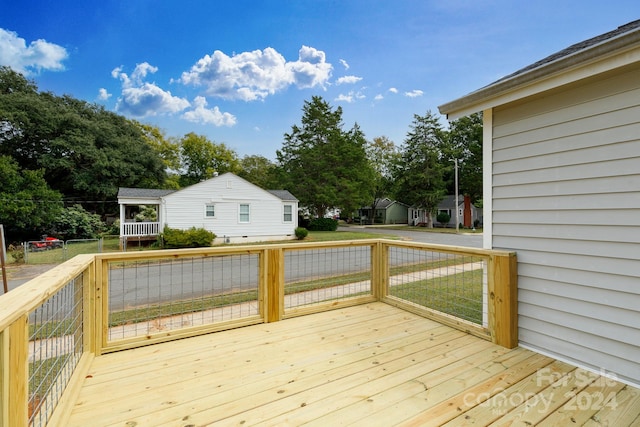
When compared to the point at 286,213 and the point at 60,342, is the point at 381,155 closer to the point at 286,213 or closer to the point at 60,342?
the point at 286,213

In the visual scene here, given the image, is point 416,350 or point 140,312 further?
point 140,312

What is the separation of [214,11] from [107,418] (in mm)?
11584

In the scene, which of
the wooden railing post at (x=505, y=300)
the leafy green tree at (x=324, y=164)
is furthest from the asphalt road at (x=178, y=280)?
the leafy green tree at (x=324, y=164)

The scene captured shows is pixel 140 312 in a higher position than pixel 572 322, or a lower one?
lower

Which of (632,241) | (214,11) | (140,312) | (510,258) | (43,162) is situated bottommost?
(140,312)

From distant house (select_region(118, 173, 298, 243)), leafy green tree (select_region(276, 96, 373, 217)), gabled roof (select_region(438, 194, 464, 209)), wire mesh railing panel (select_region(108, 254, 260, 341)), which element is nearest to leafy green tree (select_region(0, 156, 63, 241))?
distant house (select_region(118, 173, 298, 243))

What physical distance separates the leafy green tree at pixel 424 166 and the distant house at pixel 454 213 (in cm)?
221

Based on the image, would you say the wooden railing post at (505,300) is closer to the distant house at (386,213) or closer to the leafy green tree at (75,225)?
the leafy green tree at (75,225)

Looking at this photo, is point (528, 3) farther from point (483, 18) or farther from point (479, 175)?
point (479, 175)

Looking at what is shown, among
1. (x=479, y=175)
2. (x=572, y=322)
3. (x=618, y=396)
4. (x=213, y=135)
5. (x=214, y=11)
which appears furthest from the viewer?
(x=213, y=135)

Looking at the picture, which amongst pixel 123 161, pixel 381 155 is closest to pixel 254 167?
pixel 123 161

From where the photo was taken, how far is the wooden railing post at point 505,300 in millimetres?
2545

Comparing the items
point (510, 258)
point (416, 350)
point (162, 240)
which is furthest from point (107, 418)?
point (162, 240)

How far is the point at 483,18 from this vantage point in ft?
19.6
